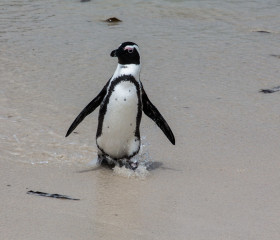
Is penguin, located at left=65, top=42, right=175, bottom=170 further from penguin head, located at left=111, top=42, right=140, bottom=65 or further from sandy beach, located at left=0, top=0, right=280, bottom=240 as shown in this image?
sandy beach, located at left=0, top=0, right=280, bottom=240

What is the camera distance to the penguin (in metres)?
3.72

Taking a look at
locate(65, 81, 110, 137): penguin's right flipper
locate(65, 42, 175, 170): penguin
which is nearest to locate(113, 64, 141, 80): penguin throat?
locate(65, 42, 175, 170): penguin

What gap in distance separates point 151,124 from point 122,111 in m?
0.84

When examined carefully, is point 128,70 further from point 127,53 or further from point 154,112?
point 154,112

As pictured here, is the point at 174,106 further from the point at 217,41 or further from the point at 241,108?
the point at 217,41

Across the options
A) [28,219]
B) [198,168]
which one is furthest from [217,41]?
[28,219]

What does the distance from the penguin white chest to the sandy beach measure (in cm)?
15

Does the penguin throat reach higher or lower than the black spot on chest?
higher

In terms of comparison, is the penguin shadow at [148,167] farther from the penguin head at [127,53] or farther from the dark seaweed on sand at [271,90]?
the dark seaweed on sand at [271,90]

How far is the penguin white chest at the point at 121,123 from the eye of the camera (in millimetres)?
3732

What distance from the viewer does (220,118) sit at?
4680 mm

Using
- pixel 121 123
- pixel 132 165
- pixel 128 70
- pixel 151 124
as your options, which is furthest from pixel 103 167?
pixel 151 124

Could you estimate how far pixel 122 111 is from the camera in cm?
375

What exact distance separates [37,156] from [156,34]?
328 centimetres
